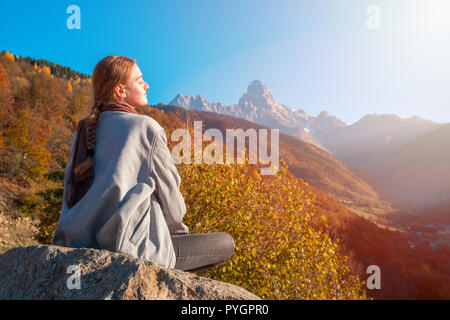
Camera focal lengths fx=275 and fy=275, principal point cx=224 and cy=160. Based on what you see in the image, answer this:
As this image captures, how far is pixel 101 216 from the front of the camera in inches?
71.3

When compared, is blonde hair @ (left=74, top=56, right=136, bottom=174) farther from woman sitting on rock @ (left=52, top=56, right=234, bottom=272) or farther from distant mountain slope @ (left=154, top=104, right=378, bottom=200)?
distant mountain slope @ (left=154, top=104, right=378, bottom=200)

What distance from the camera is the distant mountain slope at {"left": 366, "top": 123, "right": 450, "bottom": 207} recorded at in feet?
320

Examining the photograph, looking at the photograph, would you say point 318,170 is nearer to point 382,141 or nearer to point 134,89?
point 382,141

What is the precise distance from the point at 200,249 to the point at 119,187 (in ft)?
2.92

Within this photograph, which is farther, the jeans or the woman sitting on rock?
the jeans

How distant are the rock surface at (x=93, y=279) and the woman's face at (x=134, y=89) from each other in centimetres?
122

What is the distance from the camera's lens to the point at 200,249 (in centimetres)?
227

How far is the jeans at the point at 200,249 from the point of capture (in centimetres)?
219

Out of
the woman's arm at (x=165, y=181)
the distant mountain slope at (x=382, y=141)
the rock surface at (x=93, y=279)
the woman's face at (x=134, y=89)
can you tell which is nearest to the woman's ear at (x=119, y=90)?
the woman's face at (x=134, y=89)

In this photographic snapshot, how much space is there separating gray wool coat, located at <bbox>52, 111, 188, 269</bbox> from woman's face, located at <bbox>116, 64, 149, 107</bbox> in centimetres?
32

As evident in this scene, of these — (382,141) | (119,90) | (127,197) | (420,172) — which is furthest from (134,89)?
(382,141)

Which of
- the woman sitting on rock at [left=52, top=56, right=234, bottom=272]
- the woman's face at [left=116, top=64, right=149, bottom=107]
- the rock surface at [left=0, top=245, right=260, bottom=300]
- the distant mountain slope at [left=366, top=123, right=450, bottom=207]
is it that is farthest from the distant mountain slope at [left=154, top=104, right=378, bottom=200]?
the rock surface at [left=0, top=245, right=260, bottom=300]
